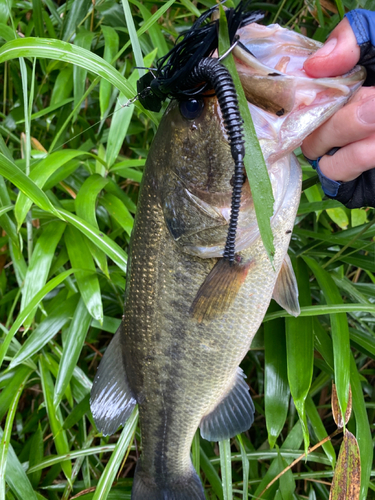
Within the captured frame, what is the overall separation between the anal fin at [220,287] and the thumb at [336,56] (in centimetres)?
39

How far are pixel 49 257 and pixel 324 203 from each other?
0.86 meters

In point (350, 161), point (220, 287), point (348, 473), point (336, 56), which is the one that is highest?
point (336, 56)

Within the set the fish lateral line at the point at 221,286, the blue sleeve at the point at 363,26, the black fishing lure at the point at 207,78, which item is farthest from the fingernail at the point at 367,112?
the fish lateral line at the point at 221,286

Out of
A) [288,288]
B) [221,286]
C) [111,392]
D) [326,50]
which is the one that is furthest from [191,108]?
[111,392]

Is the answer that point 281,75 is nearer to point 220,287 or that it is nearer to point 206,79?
point 206,79

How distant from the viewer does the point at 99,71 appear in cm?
93

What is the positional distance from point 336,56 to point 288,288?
505mm

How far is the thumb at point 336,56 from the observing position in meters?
0.68

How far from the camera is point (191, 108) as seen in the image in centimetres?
78

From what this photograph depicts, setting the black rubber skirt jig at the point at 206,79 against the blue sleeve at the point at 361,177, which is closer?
the black rubber skirt jig at the point at 206,79

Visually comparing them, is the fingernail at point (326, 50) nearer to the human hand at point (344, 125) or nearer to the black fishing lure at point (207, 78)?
the human hand at point (344, 125)

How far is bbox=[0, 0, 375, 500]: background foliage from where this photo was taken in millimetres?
1094

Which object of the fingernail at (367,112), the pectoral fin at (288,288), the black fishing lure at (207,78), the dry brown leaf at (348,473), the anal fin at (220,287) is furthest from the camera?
the dry brown leaf at (348,473)

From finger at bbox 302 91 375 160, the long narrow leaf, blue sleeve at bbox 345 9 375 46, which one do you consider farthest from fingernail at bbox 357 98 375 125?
the long narrow leaf
